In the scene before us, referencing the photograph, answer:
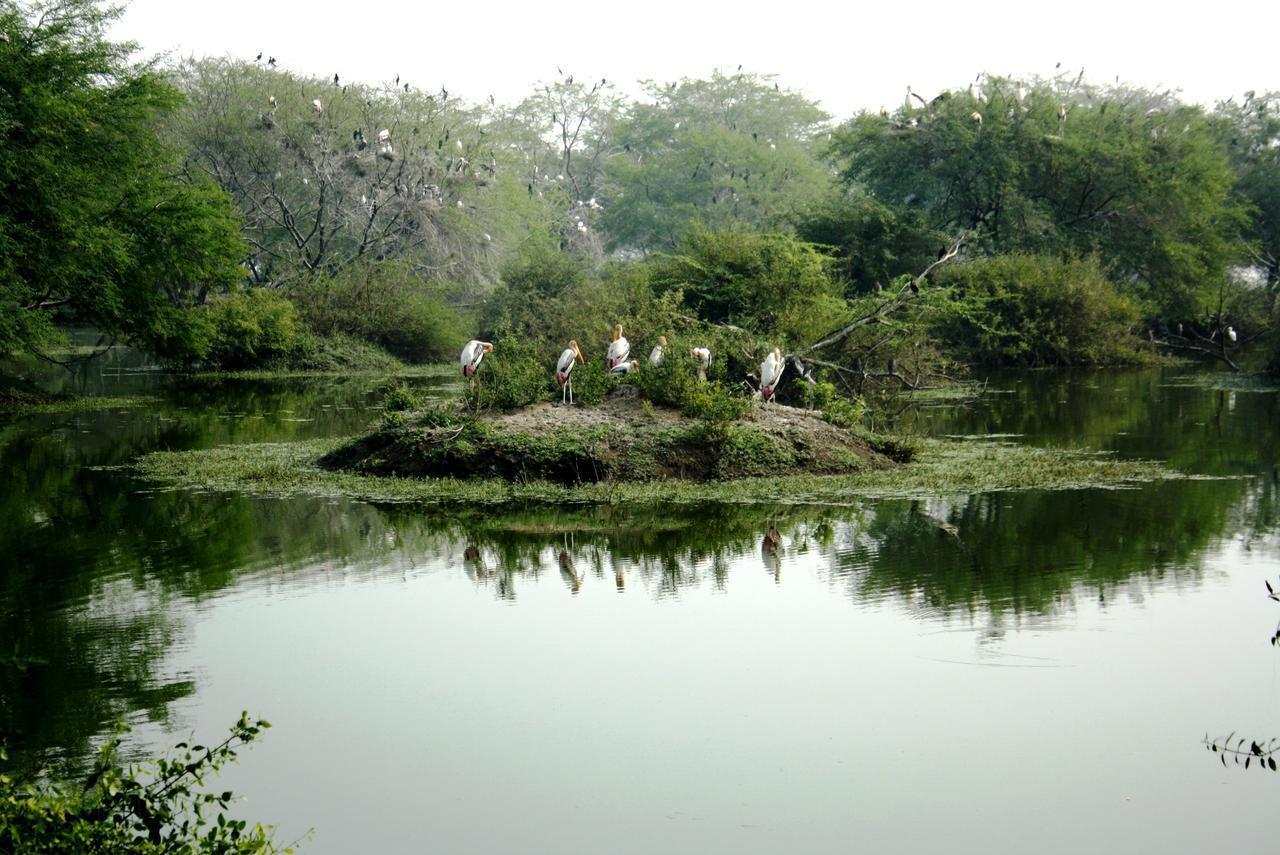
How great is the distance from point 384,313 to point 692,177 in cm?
2366

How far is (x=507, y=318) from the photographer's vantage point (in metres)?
36.7

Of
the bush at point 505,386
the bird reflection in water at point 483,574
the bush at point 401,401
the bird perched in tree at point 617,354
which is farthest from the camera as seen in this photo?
the bush at point 401,401

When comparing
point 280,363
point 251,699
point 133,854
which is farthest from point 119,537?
point 280,363

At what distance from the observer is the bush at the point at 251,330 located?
3306 centimetres

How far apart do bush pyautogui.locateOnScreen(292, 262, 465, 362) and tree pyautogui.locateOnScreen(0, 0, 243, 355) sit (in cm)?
1077

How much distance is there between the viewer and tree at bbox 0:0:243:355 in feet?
71.6

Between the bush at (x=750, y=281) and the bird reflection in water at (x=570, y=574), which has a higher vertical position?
the bush at (x=750, y=281)

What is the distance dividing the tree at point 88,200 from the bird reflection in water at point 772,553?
14.3 m

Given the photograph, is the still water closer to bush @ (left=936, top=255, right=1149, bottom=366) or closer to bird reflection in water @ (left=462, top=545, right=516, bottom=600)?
bird reflection in water @ (left=462, top=545, right=516, bottom=600)

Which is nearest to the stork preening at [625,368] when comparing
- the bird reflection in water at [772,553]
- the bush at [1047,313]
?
the bird reflection in water at [772,553]

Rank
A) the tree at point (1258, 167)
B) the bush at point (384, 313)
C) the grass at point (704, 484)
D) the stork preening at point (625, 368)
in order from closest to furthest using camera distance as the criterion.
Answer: the grass at point (704, 484), the stork preening at point (625, 368), the bush at point (384, 313), the tree at point (1258, 167)

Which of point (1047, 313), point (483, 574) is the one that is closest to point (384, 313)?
point (1047, 313)

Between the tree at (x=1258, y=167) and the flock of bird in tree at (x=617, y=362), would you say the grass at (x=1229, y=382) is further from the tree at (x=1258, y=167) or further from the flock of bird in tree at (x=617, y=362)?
the tree at (x=1258, y=167)

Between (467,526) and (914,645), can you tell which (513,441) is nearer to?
Result: (467,526)
